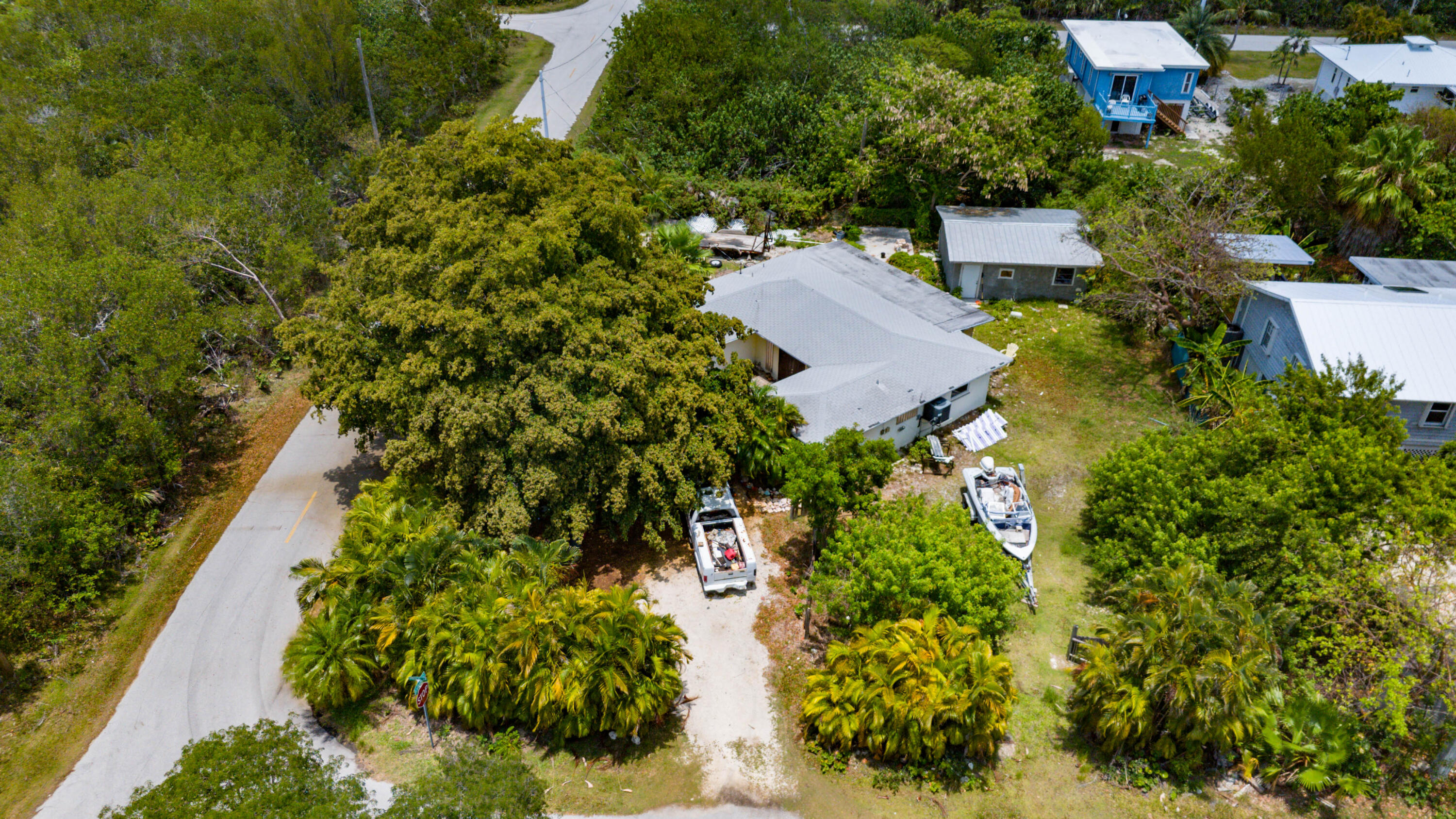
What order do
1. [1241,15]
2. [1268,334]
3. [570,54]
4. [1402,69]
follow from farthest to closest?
1. [1241,15]
2. [570,54]
3. [1402,69]
4. [1268,334]

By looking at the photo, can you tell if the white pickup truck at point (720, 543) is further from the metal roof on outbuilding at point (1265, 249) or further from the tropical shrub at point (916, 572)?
the metal roof on outbuilding at point (1265, 249)

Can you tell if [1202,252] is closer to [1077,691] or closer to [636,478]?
[1077,691]

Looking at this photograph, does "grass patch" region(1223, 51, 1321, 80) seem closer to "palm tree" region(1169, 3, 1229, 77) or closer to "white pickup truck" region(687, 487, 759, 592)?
"palm tree" region(1169, 3, 1229, 77)

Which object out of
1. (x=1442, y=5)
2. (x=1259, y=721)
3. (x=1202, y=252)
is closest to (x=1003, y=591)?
(x=1259, y=721)

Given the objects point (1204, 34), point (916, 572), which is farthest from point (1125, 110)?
point (916, 572)

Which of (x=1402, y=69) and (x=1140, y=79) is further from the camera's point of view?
(x=1140, y=79)

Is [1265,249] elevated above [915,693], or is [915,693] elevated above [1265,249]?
[1265,249]

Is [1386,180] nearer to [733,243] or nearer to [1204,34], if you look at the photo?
[1204,34]

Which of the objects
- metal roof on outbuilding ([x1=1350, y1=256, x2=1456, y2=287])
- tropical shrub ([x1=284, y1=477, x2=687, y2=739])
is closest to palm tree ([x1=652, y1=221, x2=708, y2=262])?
tropical shrub ([x1=284, y1=477, x2=687, y2=739])
